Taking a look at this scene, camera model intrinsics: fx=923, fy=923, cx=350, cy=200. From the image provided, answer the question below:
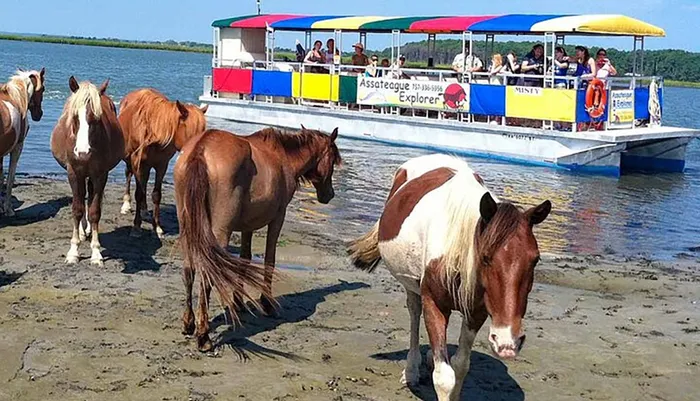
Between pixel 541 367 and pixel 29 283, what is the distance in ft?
13.5

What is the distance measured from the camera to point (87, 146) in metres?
7.86

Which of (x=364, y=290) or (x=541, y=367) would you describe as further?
(x=364, y=290)

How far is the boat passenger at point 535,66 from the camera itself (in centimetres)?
2034

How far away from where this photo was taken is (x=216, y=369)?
18.8 ft

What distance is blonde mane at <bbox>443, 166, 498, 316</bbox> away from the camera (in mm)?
4453

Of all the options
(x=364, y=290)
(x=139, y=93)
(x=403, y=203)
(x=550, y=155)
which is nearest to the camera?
(x=403, y=203)

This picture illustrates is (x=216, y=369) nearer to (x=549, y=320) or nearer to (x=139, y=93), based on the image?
(x=549, y=320)

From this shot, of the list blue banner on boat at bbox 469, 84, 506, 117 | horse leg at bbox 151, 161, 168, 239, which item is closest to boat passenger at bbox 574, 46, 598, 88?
blue banner on boat at bbox 469, 84, 506, 117

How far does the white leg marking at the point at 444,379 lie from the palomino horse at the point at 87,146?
14.2 feet

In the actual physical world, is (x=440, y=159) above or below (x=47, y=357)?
above

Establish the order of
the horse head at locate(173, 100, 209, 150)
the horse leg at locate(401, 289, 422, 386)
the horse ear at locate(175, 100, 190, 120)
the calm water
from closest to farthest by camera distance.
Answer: the horse leg at locate(401, 289, 422, 386) < the horse ear at locate(175, 100, 190, 120) < the horse head at locate(173, 100, 209, 150) < the calm water

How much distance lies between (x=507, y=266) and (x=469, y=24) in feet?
60.8

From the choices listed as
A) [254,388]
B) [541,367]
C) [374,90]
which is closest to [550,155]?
[374,90]

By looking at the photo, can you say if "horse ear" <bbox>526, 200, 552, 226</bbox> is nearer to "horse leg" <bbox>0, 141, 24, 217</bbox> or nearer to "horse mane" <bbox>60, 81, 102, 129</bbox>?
"horse mane" <bbox>60, 81, 102, 129</bbox>
